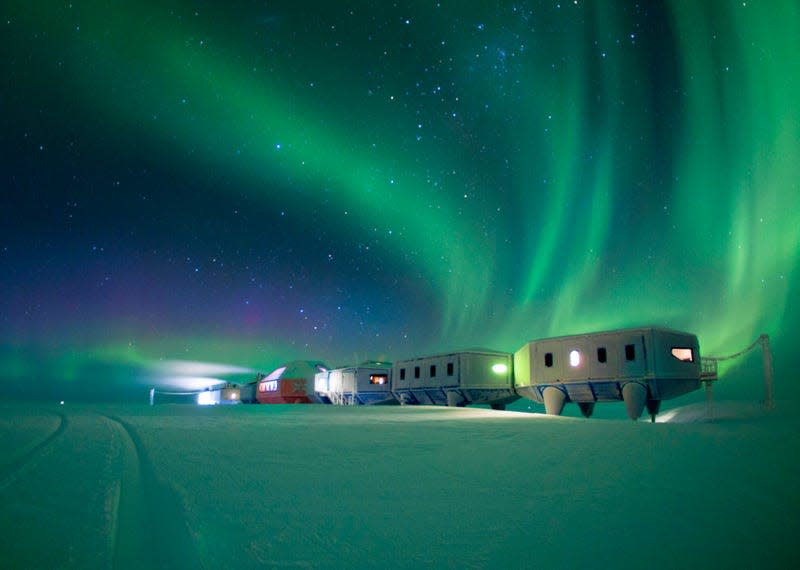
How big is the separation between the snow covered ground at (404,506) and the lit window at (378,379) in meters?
44.2

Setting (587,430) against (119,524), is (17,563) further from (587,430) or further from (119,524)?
(587,430)

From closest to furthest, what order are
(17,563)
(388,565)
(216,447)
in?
(17,563) → (388,565) → (216,447)

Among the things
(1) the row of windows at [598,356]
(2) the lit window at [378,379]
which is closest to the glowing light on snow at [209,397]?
(2) the lit window at [378,379]

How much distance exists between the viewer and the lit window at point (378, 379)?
52.2 meters

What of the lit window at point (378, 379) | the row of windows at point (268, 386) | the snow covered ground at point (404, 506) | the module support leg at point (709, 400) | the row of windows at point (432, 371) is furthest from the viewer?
the row of windows at point (268, 386)

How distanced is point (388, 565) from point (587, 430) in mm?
9176

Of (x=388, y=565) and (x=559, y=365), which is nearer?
(x=388, y=565)

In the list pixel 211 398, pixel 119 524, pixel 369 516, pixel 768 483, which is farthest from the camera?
pixel 211 398

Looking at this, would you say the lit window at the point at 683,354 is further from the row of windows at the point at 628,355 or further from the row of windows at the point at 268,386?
the row of windows at the point at 268,386

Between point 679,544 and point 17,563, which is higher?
point 17,563

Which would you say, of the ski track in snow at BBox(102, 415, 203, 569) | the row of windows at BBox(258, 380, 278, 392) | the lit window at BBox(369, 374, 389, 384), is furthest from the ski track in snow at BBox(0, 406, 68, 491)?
the row of windows at BBox(258, 380, 278, 392)

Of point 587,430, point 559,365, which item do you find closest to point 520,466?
point 587,430

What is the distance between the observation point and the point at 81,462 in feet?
22.7

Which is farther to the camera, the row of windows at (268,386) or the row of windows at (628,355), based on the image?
the row of windows at (268,386)
